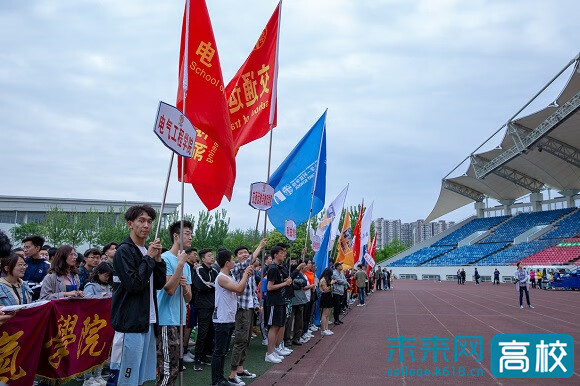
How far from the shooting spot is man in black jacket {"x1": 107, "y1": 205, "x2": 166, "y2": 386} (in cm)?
371

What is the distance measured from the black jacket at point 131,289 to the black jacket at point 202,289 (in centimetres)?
411

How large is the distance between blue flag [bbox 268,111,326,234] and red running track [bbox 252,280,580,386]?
2.72 metres

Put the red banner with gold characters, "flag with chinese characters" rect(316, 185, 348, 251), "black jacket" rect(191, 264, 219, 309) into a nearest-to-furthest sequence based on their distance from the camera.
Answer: the red banner with gold characters → "black jacket" rect(191, 264, 219, 309) → "flag with chinese characters" rect(316, 185, 348, 251)

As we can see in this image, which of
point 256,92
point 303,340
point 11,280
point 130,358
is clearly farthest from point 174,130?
point 303,340

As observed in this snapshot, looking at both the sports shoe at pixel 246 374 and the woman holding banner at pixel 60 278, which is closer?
the woman holding banner at pixel 60 278

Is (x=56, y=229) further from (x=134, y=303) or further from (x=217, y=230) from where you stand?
(x=134, y=303)

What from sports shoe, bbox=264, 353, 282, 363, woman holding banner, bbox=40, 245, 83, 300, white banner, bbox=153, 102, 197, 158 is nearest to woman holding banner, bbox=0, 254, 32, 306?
woman holding banner, bbox=40, 245, 83, 300

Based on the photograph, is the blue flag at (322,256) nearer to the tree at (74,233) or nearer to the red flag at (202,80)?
the red flag at (202,80)

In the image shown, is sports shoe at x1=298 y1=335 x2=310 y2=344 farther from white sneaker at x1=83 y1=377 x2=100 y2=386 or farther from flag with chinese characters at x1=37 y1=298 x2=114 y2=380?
white sneaker at x1=83 y1=377 x2=100 y2=386

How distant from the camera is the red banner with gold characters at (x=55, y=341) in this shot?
4902 millimetres

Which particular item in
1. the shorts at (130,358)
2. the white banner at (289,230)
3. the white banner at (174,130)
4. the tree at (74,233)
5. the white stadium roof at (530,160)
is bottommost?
the shorts at (130,358)

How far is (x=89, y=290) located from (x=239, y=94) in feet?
13.1

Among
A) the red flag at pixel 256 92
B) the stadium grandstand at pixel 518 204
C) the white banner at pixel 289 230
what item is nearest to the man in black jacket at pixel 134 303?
the red flag at pixel 256 92

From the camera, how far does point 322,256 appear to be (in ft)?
41.6
